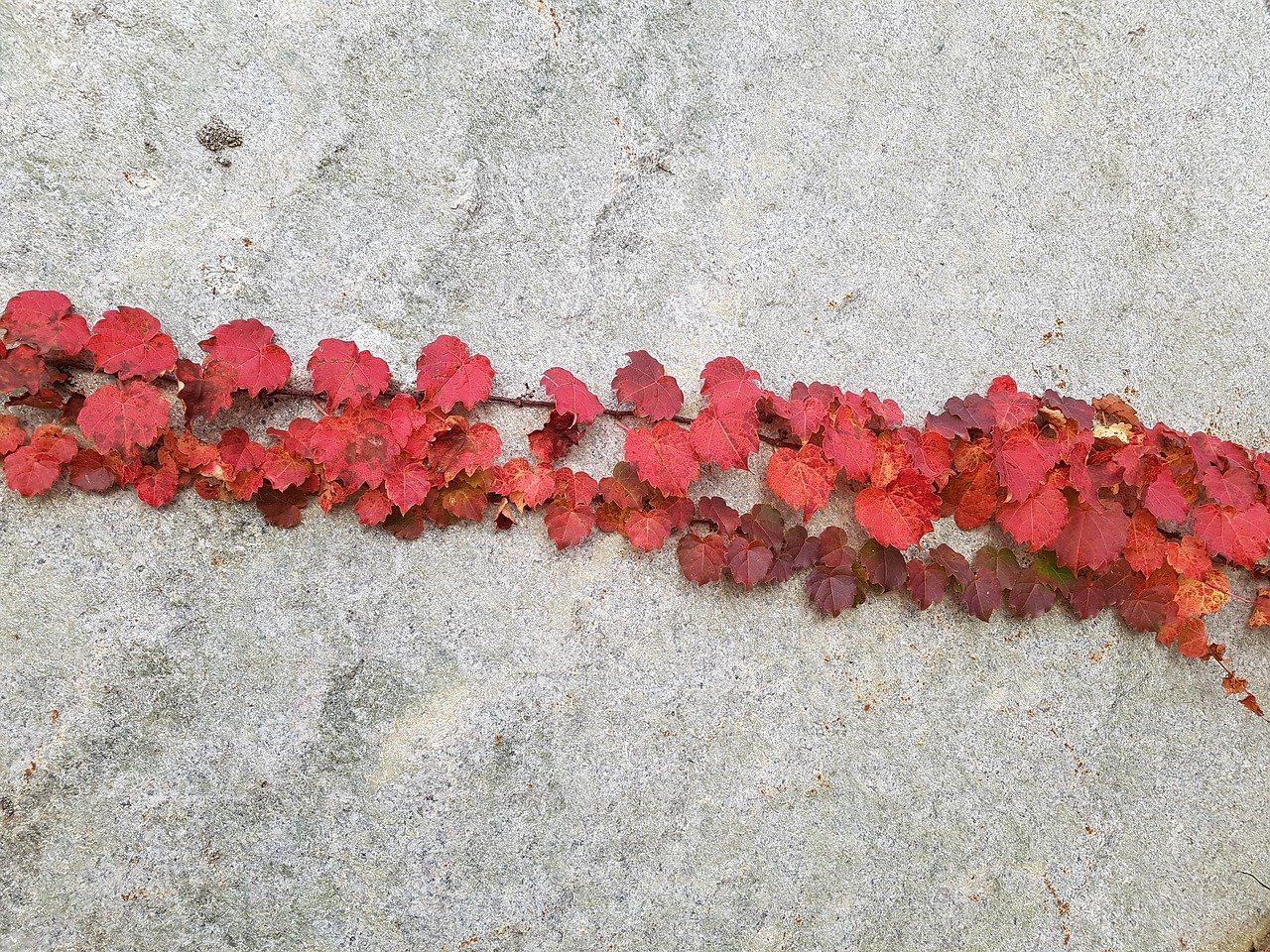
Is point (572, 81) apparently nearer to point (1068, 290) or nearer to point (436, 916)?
point (1068, 290)

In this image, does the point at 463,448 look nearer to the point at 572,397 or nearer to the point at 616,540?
the point at 572,397

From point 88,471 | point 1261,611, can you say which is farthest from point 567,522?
point 1261,611

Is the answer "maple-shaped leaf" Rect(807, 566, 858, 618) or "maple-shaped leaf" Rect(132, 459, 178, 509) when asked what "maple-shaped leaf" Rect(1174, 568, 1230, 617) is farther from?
"maple-shaped leaf" Rect(132, 459, 178, 509)

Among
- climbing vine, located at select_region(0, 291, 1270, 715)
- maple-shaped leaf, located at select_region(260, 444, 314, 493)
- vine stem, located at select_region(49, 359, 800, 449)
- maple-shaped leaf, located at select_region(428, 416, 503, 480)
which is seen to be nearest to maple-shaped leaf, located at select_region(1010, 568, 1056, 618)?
climbing vine, located at select_region(0, 291, 1270, 715)

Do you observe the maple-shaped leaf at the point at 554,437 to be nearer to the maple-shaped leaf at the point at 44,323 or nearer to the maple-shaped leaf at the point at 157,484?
the maple-shaped leaf at the point at 157,484

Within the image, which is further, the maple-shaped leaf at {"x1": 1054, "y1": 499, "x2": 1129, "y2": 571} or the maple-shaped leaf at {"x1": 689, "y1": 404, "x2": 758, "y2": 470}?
the maple-shaped leaf at {"x1": 1054, "y1": 499, "x2": 1129, "y2": 571}

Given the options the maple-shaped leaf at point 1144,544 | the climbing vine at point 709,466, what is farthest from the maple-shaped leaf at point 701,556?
the maple-shaped leaf at point 1144,544
